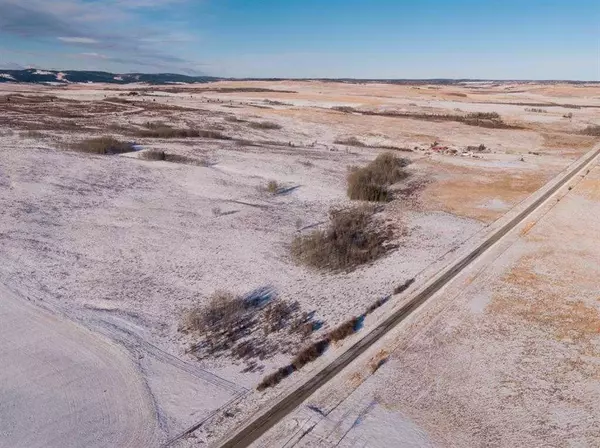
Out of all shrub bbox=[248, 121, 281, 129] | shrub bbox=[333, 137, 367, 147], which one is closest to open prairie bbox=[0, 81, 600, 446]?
shrub bbox=[333, 137, 367, 147]

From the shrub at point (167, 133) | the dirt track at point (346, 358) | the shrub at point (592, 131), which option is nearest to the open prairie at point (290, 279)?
the dirt track at point (346, 358)

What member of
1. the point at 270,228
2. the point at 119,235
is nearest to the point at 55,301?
the point at 119,235

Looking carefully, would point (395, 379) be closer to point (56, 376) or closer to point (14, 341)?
point (56, 376)

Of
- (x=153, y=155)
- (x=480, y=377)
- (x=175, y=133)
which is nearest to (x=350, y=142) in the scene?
(x=175, y=133)

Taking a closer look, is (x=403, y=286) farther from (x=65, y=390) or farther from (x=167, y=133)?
(x=167, y=133)

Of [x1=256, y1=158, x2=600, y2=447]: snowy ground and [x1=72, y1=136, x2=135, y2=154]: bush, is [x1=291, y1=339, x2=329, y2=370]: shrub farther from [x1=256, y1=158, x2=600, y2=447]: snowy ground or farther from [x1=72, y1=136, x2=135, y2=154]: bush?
[x1=72, y1=136, x2=135, y2=154]: bush
